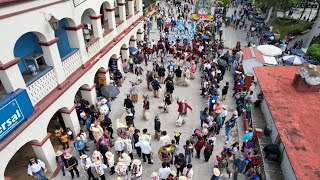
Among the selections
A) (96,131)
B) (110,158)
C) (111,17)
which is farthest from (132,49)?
(110,158)

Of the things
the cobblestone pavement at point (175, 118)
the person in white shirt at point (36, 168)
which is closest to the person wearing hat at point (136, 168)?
the cobblestone pavement at point (175, 118)

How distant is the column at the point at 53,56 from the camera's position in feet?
36.3

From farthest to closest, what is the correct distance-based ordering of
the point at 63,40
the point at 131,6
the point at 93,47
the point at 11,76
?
the point at 131,6, the point at 93,47, the point at 63,40, the point at 11,76

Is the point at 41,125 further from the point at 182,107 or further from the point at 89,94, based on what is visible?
the point at 182,107

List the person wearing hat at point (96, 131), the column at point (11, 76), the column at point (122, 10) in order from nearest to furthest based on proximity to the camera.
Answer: the column at point (11, 76), the person wearing hat at point (96, 131), the column at point (122, 10)

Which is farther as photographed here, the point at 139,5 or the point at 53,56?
the point at 139,5

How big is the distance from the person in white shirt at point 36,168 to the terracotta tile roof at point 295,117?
10.0 metres

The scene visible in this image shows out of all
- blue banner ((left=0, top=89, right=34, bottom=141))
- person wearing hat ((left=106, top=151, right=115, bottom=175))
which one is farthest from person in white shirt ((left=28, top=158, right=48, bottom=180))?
person wearing hat ((left=106, top=151, right=115, bottom=175))

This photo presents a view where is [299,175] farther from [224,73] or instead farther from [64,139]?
[224,73]

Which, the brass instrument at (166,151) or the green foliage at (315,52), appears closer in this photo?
the brass instrument at (166,151)

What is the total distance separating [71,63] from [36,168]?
5.27 metres

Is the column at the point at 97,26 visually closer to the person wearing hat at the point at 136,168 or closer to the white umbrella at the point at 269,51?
the person wearing hat at the point at 136,168

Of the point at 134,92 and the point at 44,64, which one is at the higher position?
the point at 44,64

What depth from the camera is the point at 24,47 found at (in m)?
12.1
